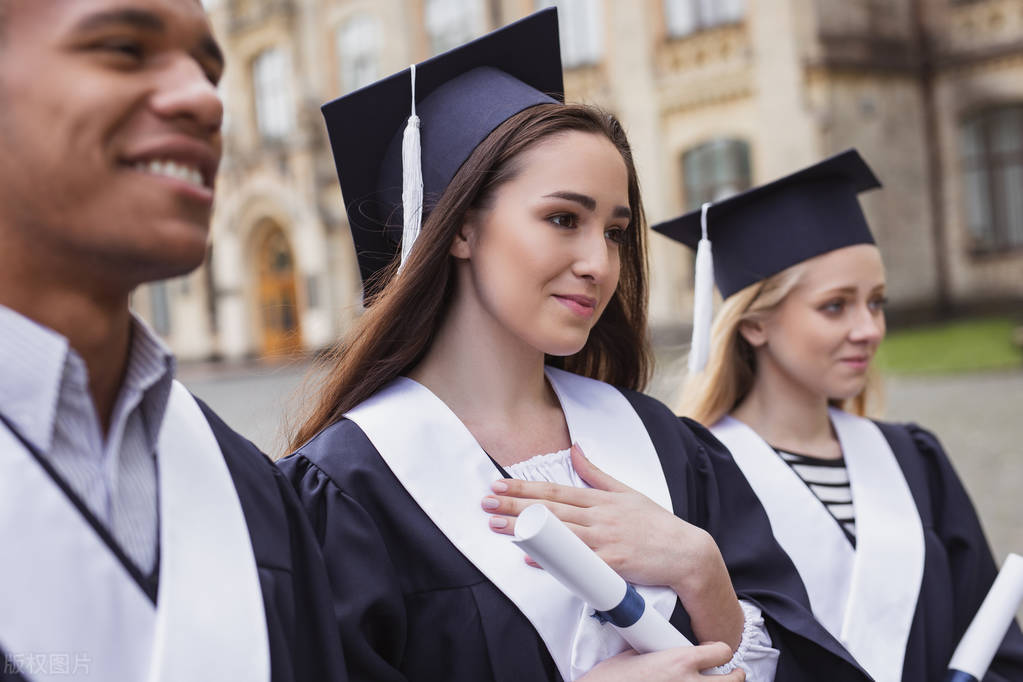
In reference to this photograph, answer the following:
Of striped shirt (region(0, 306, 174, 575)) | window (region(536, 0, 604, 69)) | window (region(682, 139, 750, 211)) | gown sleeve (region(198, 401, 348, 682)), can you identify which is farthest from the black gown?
window (region(536, 0, 604, 69))

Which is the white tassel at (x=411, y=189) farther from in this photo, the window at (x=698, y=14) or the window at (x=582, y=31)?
the window at (x=582, y=31)

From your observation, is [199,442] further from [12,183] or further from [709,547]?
[709,547]

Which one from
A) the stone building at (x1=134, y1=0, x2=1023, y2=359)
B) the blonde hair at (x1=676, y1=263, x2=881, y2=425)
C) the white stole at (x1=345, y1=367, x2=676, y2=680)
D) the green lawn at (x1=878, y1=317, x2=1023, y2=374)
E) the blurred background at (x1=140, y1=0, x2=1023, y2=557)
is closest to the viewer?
the white stole at (x1=345, y1=367, x2=676, y2=680)

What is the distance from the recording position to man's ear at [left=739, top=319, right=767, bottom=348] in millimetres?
2695

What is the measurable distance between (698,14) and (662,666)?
53.4ft

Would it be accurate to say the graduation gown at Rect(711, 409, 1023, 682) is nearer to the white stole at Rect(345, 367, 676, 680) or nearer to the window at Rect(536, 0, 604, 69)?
the white stole at Rect(345, 367, 676, 680)

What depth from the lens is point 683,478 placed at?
195 cm

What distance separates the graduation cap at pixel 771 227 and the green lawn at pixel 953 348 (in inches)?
371

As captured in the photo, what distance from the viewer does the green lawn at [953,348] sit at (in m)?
11.4

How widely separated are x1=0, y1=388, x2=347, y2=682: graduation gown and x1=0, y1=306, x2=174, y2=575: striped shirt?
0.16 feet

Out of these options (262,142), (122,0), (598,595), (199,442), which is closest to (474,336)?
(598,595)

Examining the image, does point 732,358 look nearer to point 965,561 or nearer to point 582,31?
point 965,561

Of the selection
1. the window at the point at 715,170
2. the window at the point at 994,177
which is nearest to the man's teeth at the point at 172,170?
the window at the point at 715,170

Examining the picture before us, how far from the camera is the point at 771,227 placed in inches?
106
